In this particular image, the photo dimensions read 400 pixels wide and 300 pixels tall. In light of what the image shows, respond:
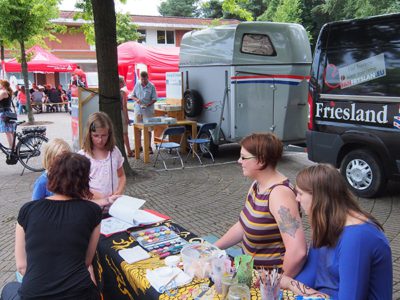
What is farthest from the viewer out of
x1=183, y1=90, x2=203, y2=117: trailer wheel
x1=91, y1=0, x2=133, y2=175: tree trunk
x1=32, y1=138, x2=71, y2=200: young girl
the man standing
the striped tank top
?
the man standing

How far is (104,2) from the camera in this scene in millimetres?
6910

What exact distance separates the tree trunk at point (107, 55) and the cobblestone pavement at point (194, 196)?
1071mm

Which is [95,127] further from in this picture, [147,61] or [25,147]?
[147,61]

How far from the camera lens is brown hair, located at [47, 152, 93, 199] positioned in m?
2.26

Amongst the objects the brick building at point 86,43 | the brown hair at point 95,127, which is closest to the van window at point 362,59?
the brown hair at point 95,127

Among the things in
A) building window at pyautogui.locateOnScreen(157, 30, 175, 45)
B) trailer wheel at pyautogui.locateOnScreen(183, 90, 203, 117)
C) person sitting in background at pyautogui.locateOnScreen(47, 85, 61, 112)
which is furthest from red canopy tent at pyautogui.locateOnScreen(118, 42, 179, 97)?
building window at pyautogui.locateOnScreen(157, 30, 175, 45)

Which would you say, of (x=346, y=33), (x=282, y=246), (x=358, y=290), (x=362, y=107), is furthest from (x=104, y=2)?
(x=358, y=290)

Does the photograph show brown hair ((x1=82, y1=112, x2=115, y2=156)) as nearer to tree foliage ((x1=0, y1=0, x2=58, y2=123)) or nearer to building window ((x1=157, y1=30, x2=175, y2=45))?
tree foliage ((x1=0, y1=0, x2=58, y2=123))

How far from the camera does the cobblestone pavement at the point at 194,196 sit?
495 cm

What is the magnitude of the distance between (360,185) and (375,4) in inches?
773

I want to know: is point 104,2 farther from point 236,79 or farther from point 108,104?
point 236,79

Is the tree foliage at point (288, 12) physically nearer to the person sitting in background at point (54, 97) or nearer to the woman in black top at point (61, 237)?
the person sitting in background at point (54, 97)

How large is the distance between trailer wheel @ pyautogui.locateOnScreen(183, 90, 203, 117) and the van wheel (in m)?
3.95

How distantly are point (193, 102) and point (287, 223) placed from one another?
23.7 feet
